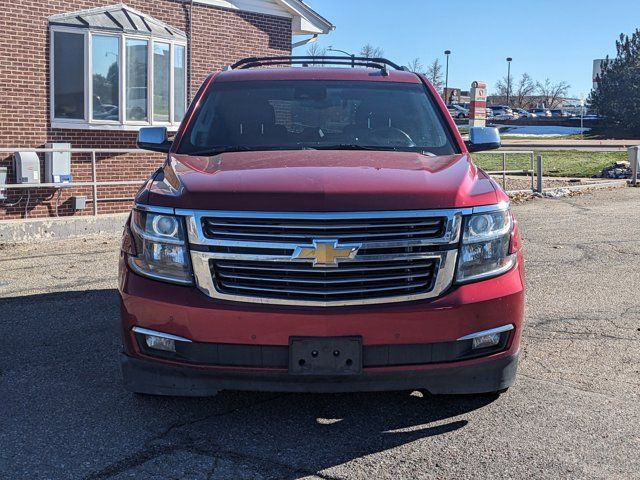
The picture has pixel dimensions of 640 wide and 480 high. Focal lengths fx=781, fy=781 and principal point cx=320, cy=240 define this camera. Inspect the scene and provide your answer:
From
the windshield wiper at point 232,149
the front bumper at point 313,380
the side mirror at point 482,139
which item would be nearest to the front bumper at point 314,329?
the front bumper at point 313,380

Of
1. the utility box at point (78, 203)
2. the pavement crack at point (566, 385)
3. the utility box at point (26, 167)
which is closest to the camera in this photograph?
the pavement crack at point (566, 385)

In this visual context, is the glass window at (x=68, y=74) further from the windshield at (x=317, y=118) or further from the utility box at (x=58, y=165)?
the windshield at (x=317, y=118)

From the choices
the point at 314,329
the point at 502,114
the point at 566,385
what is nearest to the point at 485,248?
the point at 314,329

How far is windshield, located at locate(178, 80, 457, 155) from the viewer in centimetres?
488

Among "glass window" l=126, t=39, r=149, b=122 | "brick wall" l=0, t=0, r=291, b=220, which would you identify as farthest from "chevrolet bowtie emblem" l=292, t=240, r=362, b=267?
"glass window" l=126, t=39, r=149, b=122

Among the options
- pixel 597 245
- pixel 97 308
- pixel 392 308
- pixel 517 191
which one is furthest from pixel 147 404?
pixel 517 191

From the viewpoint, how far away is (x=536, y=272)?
8.16m

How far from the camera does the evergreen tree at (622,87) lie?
5444 cm

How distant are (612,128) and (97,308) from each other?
5491 cm

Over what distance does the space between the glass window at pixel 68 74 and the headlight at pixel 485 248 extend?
10.7m

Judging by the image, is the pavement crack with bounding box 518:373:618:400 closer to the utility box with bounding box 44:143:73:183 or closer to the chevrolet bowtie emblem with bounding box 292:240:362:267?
the chevrolet bowtie emblem with bounding box 292:240:362:267

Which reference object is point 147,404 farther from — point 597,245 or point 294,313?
point 597,245

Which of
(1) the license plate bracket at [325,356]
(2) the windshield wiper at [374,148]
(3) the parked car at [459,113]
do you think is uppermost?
(3) the parked car at [459,113]

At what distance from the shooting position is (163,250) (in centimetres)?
368
